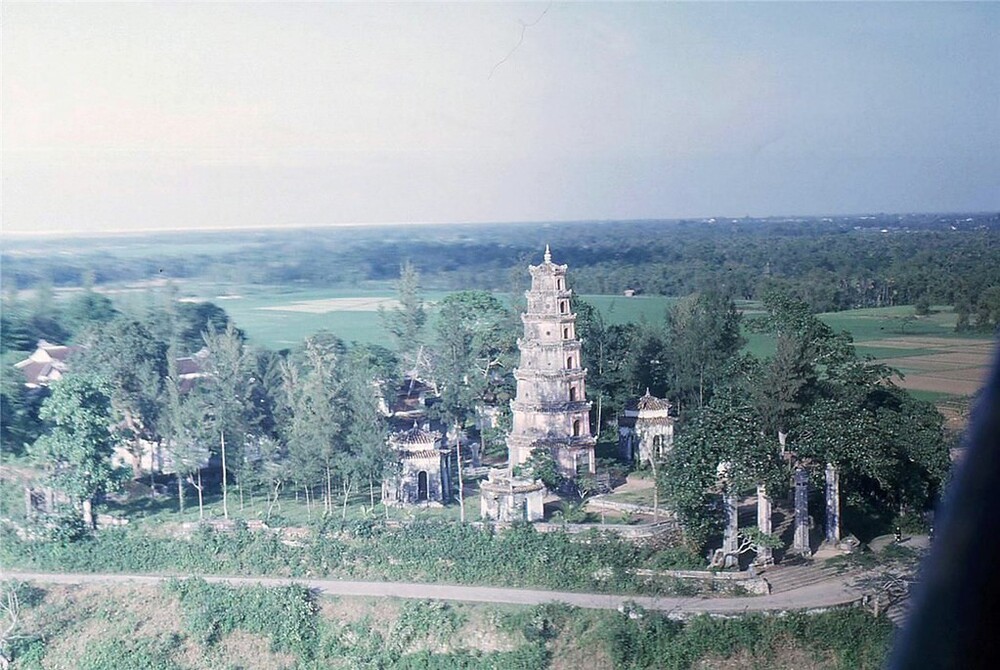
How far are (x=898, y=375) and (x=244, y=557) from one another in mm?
6367

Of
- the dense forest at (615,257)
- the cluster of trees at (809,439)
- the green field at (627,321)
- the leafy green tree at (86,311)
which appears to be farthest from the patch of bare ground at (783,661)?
the leafy green tree at (86,311)

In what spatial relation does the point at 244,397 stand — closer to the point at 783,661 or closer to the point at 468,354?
the point at 468,354

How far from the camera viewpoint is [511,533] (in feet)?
27.5

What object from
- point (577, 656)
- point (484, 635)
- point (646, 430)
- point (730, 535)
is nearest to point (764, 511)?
point (730, 535)

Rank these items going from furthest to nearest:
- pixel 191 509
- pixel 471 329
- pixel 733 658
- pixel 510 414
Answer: pixel 471 329
pixel 510 414
pixel 191 509
pixel 733 658

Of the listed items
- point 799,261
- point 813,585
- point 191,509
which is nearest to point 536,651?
point 813,585

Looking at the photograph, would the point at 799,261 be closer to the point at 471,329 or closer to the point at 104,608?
the point at 471,329

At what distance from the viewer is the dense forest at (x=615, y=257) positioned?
463 inches

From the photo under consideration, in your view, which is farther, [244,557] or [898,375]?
[898,375]

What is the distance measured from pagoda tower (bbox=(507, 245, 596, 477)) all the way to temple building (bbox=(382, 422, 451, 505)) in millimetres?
813

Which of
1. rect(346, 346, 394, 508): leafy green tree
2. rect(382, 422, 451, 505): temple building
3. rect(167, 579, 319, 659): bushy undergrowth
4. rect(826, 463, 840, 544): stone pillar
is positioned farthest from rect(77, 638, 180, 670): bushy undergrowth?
rect(826, 463, 840, 544): stone pillar

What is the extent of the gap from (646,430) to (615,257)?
2.84 m

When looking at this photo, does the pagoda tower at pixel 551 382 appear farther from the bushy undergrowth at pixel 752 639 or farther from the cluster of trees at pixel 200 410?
the bushy undergrowth at pixel 752 639

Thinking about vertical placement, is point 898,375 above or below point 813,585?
above
